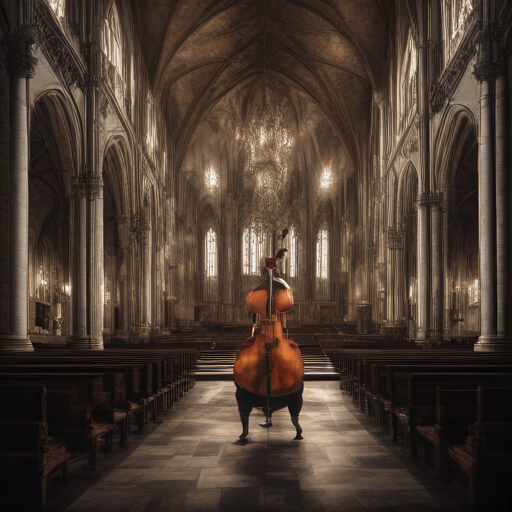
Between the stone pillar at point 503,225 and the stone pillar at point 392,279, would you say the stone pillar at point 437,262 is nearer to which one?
the stone pillar at point 503,225

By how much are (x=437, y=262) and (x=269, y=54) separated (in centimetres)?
2129

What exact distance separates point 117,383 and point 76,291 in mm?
11394

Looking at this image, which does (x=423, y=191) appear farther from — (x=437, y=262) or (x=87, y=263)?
(x=87, y=263)

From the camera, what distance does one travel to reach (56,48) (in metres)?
15.4

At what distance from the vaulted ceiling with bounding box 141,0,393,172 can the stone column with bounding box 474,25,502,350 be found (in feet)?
51.1

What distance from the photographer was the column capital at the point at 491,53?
44.5 ft

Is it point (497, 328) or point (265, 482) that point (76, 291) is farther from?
point (265, 482)

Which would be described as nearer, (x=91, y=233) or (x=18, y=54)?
(x=18, y=54)

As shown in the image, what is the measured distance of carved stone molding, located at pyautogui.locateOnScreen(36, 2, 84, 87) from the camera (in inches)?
557

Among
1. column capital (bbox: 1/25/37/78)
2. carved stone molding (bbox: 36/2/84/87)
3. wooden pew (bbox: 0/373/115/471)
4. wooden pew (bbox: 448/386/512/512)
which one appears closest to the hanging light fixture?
carved stone molding (bbox: 36/2/84/87)

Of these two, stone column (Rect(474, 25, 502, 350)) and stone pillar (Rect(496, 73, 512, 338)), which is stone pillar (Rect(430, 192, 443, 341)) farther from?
stone pillar (Rect(496, 73, 512, 338))

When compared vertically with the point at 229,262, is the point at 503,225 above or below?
below

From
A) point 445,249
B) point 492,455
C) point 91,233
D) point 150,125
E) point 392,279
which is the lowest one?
point 492,455

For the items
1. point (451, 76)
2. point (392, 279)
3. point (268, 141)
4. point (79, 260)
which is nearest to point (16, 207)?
point (79, 260)
